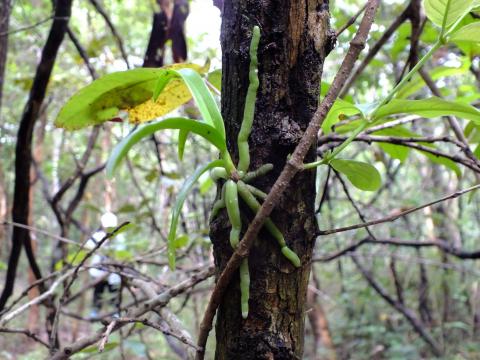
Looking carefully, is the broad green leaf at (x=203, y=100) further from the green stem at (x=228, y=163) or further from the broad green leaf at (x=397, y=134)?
the broad green leaf at (x=397, y=134)

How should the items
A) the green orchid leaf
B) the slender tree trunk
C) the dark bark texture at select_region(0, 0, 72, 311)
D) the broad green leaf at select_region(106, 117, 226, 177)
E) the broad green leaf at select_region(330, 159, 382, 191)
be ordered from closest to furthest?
1. the broad green leaf at select_region(106, 117, 226, 177)
2. the broad green leaf at select_region(330, 159, 382, 191)
3. the green orchid leaf
4. the dark bark texture at select_region(0, 0, 72, 311)
5. the slender tree trunk

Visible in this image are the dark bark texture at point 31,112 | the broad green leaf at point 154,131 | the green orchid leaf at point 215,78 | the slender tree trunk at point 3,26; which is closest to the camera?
the broad green leaf at point 154,131

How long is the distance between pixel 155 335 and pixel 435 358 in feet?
9.26

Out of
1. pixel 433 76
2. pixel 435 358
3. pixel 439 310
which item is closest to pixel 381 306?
pixel 439 310

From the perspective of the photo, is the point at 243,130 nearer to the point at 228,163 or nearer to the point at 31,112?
the point at 228,163

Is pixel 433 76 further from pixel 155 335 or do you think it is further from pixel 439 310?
pixel 155 335

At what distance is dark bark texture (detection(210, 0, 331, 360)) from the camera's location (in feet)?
1.35

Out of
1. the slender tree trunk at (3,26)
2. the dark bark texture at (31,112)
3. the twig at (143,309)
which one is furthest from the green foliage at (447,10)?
the slender tree trunk at (3,26)

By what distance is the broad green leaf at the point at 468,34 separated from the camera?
1.44 feet

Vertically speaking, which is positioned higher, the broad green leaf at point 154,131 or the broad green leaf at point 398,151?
the broad green leaf at point 398,151

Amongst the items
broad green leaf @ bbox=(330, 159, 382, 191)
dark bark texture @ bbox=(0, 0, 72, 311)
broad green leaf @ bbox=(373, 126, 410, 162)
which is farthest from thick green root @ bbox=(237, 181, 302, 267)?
dark bark texture @ bbox=(0, 0, 72, 311)

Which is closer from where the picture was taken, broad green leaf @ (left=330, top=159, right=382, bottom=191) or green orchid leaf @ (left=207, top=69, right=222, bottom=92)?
broad green leaf @ (left=330, top=159, right=382, bottom=191)

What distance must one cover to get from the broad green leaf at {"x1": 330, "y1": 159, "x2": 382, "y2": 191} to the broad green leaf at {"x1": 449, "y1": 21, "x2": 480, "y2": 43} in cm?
15

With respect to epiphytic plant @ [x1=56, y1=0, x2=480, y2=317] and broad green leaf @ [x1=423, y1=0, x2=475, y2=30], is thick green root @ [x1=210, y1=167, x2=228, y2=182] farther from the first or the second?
broad green leaf @ [x1=423, y1=0, x2=475, y2=30]
